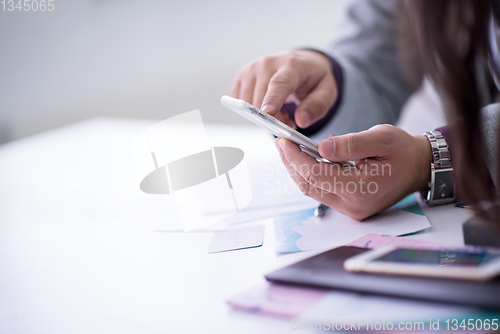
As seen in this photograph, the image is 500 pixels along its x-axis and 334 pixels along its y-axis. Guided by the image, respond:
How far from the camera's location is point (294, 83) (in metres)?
0.56

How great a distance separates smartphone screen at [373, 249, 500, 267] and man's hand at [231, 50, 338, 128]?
282 mm

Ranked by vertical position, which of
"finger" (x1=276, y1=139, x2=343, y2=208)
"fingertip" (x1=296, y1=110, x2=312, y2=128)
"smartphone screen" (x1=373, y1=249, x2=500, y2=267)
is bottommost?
"smartphone screen" (x1=373, y1=249, x2=500, y2=267)

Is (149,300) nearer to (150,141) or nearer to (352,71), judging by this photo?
(150,141)

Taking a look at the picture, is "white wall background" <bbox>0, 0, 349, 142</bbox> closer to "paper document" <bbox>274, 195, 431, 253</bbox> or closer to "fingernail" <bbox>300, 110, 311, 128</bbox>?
"fingernail" <bbox>300, 110, 311, 128</bbox>

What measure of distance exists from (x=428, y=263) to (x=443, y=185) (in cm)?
21

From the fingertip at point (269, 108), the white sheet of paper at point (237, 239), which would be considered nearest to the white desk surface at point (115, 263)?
the white sheet of paper at point (237, 239)

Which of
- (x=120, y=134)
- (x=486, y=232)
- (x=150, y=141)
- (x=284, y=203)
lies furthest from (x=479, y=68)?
(x=120, y=134)

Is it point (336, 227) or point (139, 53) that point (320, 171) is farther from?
point (139, 53)

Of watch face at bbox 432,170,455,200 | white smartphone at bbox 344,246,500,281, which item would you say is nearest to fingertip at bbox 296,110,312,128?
watch face at bbox 432,170,455,200

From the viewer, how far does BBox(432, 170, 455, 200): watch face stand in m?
0.44

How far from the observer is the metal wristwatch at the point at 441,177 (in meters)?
0.44

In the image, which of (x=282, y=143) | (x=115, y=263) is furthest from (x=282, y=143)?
(x=115, y=263)

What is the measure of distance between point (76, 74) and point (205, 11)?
0.62 m

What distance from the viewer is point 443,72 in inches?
12.9
